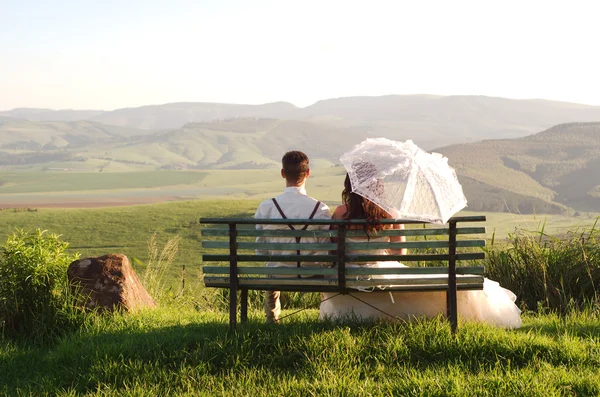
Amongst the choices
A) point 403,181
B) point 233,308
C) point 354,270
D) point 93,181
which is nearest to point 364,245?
point 354,270

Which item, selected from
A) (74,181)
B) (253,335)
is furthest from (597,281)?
(74,181)

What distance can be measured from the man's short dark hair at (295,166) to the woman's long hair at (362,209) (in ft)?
1.23

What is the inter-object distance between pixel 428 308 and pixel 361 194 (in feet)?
4.10

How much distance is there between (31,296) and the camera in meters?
6.25

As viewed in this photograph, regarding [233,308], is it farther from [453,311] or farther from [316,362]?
[453,311]

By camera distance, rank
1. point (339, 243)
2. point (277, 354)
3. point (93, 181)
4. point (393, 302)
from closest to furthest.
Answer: point (277, 354) < point (339, 243) < point (393, 302) < point (93, 181)

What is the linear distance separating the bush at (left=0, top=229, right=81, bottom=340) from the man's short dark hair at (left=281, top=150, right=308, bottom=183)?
8.30ft

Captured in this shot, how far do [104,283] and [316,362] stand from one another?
8.79ft

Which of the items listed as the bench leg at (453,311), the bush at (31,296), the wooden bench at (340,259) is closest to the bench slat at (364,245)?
the wooden bench at (340,259)

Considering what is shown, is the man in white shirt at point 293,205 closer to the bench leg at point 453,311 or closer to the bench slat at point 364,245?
the bench slat at point 364,245

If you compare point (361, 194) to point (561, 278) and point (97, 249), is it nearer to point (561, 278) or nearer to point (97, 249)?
point (561, 278)

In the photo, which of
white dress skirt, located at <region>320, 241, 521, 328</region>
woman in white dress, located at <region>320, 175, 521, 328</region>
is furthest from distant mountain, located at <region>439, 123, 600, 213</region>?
white dress skirt, located at <region>320, 241, 521, 328</region>

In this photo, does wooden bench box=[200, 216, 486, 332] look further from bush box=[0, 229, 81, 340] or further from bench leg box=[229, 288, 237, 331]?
bush box=[0, 229, 81, 340]

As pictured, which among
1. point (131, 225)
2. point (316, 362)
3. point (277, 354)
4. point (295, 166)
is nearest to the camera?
point (316, 362)
